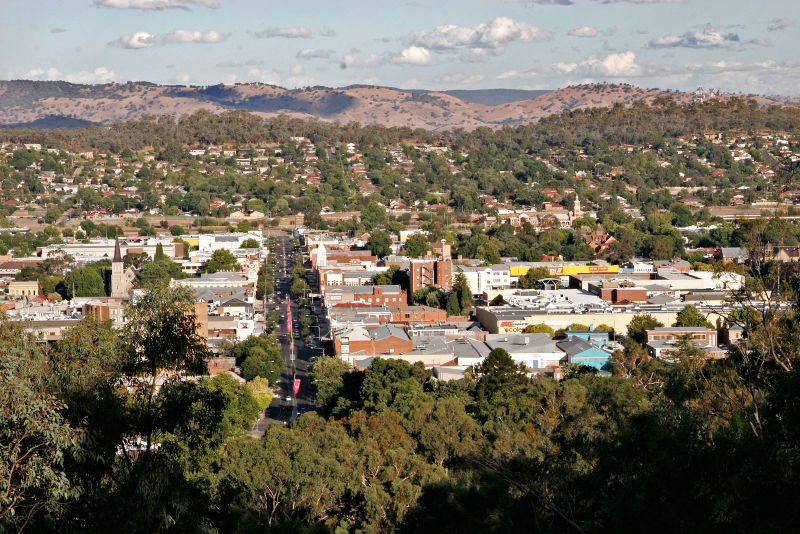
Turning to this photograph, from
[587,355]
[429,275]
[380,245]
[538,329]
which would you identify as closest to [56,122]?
[380,245]

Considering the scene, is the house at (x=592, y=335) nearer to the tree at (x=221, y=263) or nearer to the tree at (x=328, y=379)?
the tree at (x=328, y=379)

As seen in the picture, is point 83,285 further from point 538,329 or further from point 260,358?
point 538,329

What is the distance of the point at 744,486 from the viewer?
773 cm

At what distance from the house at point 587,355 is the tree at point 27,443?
19363mm

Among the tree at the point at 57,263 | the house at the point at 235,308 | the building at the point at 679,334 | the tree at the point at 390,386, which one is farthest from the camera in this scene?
the tree at the point at 57,263

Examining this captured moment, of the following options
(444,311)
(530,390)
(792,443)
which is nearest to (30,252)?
(444,311)

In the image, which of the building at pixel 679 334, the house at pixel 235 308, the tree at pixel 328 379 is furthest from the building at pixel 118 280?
the building at pixel 679 334

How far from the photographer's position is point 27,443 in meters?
7.86

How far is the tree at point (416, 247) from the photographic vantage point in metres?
48.0

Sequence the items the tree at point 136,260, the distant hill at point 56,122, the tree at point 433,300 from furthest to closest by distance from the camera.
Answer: the distant hill at point 56,122 → the tree at point 136,260 → the tree at point 433,300

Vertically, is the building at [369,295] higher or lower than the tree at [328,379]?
lower

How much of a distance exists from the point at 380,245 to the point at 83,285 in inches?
598

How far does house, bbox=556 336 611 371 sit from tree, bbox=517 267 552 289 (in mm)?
13228

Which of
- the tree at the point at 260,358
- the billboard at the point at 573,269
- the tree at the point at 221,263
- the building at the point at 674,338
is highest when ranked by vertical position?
the tree at the point at 260,358
